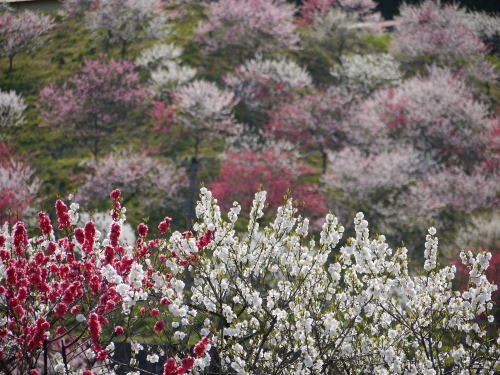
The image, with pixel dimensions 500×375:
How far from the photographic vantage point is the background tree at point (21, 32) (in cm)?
2391

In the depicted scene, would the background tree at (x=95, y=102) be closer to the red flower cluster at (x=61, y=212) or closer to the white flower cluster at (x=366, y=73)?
the white flower cluster at (x=366, y=73)

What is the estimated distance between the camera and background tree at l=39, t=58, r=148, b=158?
20.8m

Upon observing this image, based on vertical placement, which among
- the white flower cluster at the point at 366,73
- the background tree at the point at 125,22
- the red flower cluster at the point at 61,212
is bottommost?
the white flower cluster at the point at 366,73

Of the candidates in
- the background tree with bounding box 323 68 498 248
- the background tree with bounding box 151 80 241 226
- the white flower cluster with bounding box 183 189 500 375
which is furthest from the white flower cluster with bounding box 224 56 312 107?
the white flower cluster with bounding box 183 189 500 375

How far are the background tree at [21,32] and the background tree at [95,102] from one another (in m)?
3.96

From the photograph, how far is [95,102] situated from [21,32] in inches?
271

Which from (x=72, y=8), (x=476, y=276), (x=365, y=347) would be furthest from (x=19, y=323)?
(x=72, y=8)

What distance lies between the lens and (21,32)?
79.8 ft

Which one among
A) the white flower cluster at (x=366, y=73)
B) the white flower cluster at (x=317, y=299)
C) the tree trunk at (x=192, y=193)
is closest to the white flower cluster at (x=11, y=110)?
the tree trunk at (x=192, y=193)

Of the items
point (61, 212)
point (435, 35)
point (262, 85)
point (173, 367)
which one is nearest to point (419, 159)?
point (262, 85)

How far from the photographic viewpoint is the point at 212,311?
5305 mm

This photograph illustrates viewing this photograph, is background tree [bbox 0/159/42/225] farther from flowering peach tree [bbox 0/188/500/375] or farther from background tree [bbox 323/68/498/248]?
background tree [bbox 323/68/498/248]

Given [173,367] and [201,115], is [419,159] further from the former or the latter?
[173,367]

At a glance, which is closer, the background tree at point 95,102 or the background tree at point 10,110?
the background tree at point 95,102
